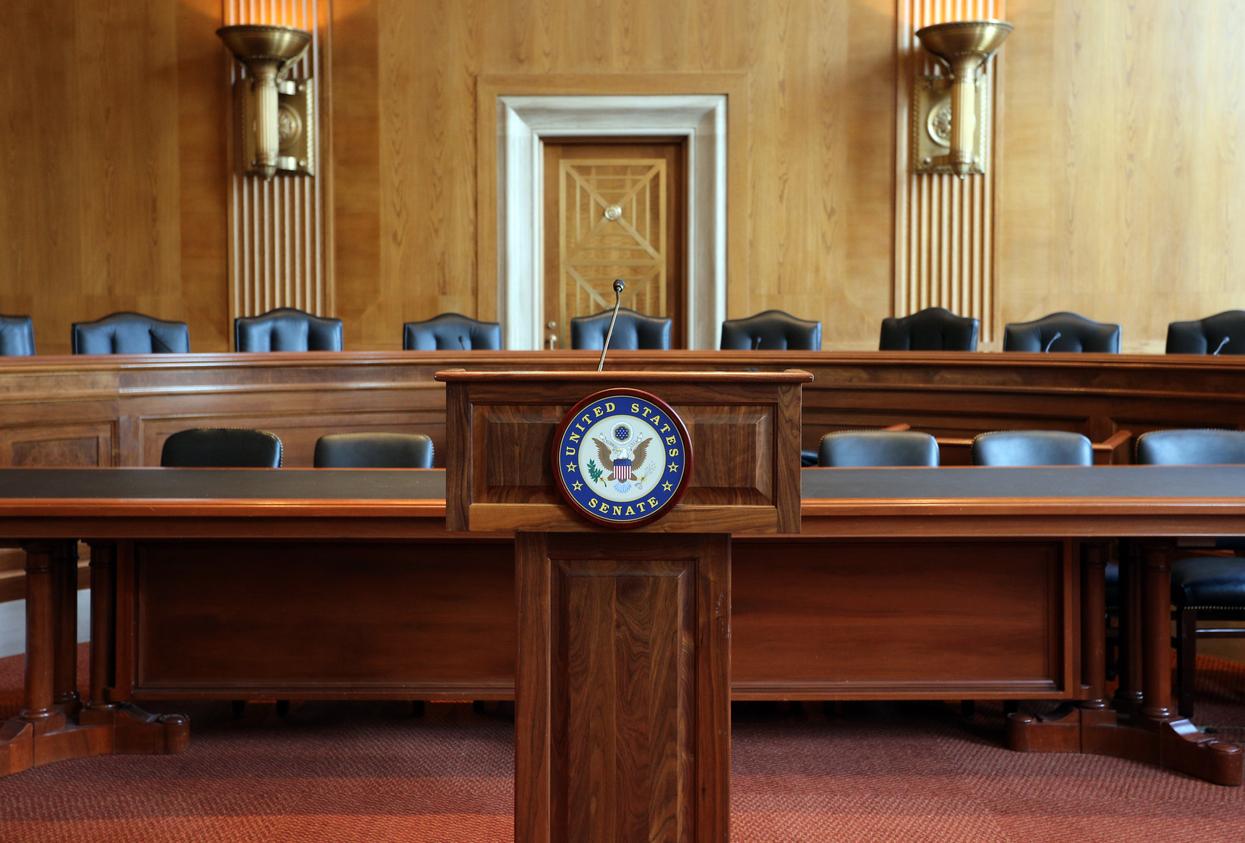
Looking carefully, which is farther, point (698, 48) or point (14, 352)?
point (698, 48)

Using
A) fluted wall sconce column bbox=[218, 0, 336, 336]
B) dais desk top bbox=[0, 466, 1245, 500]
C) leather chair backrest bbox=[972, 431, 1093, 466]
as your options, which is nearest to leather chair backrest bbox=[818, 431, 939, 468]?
leather chair backrest bbox=[972, 431, 1093, 466]

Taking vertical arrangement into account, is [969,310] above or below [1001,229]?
below

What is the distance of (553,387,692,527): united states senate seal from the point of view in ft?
5.09

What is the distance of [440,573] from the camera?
314 cm

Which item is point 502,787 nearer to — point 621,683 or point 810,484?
point 810,484

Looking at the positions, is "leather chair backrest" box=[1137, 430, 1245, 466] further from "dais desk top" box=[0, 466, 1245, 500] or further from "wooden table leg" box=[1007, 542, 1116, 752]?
"wooden table leg" box=[1007, 542, 1116, 752]

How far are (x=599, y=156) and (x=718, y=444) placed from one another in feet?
22.0

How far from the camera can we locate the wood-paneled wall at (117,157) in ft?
26.3

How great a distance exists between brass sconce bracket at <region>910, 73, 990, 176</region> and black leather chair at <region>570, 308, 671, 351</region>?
7.69 ft

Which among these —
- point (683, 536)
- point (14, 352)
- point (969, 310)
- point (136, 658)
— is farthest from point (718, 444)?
point (969, 310)

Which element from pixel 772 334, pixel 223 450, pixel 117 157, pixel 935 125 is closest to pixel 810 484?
pixel 223 450

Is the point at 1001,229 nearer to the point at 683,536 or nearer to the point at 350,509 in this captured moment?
the point at 350,509

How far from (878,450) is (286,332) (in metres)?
3.47

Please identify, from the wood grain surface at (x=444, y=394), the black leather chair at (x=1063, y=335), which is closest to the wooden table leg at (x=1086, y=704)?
the wood grain surface at (x=444, y=394)
